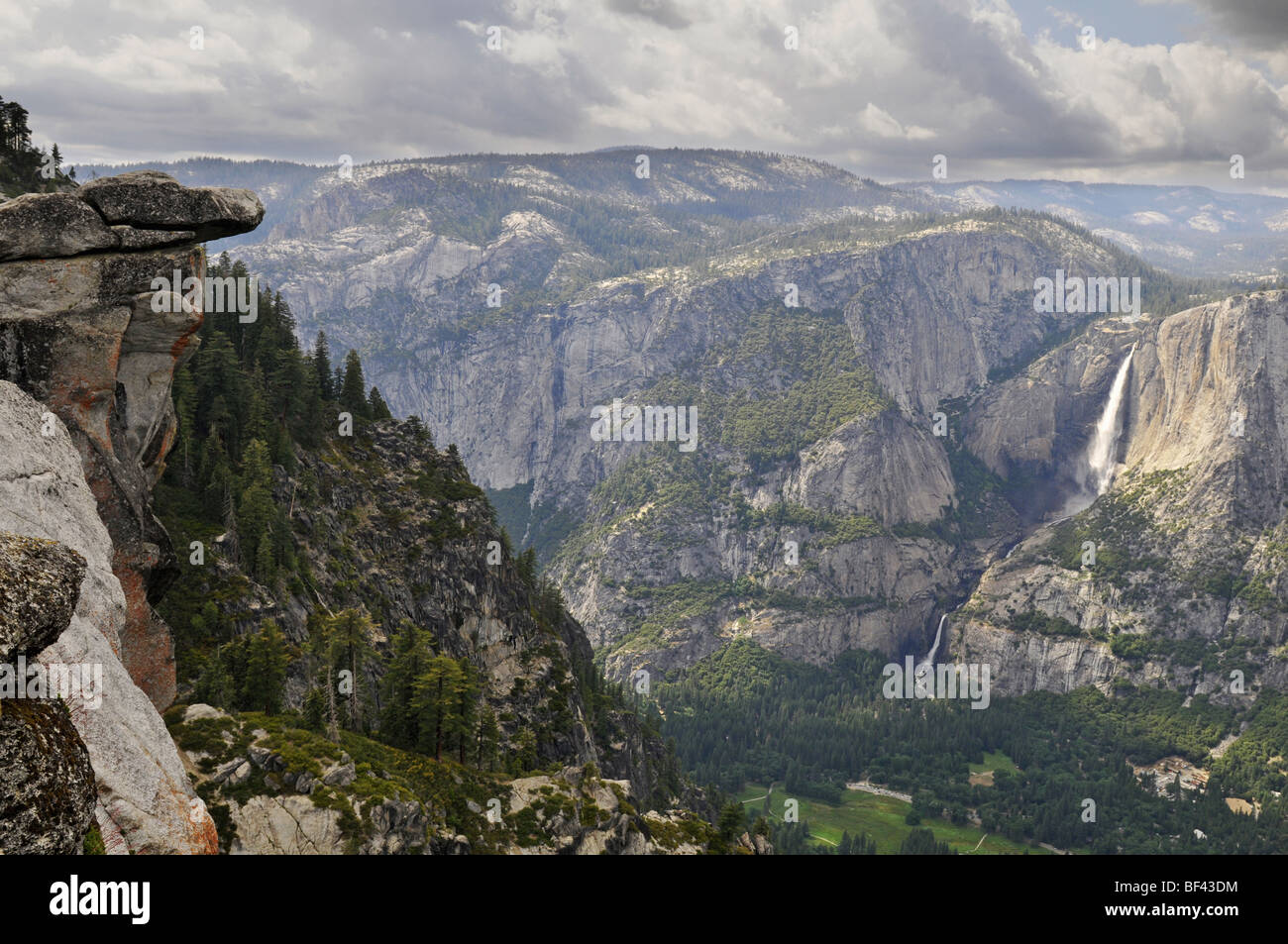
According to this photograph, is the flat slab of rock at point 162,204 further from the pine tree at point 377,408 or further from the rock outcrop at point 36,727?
the pine tree at point 377,408

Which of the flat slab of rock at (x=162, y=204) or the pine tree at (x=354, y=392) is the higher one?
the flat slab of rock at (x=162, y=204)

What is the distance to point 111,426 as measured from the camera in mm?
48844

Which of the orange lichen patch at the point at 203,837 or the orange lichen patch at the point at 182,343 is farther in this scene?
the orange lichen patch at the point at 182,343

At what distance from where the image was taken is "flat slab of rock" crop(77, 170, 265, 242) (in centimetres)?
4806

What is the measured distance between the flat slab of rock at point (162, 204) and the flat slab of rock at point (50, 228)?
1207 mm

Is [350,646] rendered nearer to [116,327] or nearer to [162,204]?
[116,327]

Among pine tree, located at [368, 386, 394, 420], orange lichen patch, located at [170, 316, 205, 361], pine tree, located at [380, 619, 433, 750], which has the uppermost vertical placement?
orange lichen patch, located at [170, 316, 205, 361]

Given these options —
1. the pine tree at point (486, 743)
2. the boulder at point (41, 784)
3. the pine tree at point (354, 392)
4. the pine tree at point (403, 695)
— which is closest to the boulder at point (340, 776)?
the pine tree at point (403, 695)

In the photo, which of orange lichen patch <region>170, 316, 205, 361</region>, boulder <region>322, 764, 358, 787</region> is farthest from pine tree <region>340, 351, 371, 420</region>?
boulder <region>322, 764, 358, 787</region>

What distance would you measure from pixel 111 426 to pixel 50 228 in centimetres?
1069

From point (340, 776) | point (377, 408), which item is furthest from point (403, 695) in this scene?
point (377, 408)

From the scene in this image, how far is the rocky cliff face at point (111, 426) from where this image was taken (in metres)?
28.9

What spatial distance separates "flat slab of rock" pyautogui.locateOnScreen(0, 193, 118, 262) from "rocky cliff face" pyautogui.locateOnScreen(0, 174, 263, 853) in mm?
65

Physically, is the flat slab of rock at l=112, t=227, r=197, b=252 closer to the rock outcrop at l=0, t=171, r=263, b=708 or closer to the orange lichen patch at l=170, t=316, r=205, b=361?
the rock outcrop at l=0, t=171, r=263, b=708
